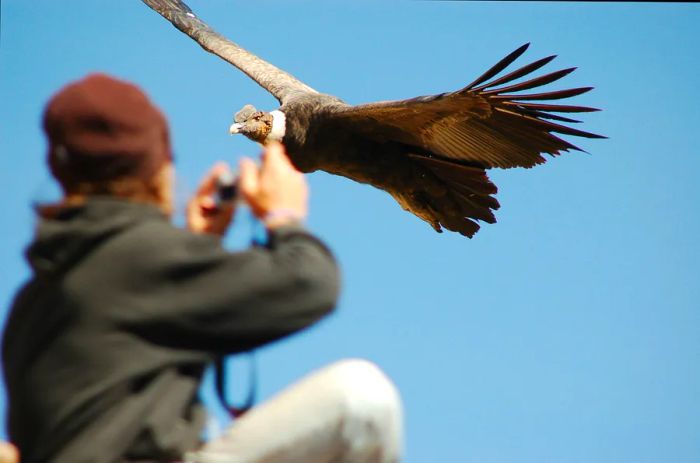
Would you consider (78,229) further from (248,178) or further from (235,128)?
(235,128)

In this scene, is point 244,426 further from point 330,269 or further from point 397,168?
point 397,168

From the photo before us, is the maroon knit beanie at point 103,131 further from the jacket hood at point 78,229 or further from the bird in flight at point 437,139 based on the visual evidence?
the bird in flight at point 437,139

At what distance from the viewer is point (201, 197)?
8.63 ft

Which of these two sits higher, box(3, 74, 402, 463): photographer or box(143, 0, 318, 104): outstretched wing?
box(143, 0, 318, 104): outstretched wing

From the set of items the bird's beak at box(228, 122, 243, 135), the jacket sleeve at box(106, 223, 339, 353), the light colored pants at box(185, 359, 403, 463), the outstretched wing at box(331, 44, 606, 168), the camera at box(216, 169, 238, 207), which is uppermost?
the outstretched wing at box(331, 44, 606, 168)

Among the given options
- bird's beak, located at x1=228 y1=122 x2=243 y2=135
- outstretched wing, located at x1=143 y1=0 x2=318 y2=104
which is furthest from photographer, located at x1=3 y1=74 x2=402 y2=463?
bird's beak, located at x1=228 y1=122 x2=243 y2=135

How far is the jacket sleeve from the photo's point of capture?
238 cm

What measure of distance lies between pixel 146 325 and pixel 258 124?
8.54m

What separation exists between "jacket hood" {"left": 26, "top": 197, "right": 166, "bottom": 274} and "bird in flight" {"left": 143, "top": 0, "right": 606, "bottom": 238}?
5.28m

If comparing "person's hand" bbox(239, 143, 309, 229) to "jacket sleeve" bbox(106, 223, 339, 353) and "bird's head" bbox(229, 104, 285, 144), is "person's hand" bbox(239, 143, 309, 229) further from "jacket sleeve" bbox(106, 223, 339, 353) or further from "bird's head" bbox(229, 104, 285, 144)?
"bird's head" bbox(229, 104, 285, 144)

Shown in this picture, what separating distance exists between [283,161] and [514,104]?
17.9ft

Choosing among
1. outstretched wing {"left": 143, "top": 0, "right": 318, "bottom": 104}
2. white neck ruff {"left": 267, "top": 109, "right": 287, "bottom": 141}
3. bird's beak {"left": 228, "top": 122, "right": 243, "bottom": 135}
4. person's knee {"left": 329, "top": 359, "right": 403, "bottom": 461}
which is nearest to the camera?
person's knee {"left": 329, "top": 359, "right": 403, "bottom": 461}

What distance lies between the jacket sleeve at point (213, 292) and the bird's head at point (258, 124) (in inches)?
282

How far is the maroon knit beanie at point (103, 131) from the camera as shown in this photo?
2.44 metres
